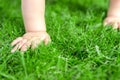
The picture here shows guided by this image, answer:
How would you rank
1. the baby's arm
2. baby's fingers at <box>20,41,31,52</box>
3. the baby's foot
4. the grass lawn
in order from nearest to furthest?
the grass lawn, baby's fingers at <box>20,41,31,52</box>, the baby's arm, the baby's foot

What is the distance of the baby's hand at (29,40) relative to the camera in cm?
171

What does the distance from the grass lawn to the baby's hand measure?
0.03 m

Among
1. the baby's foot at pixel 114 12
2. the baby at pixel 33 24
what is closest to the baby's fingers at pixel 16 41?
the baby at pixel 33 24

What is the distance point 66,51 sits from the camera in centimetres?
174

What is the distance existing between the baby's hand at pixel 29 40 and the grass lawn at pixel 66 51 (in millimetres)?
33

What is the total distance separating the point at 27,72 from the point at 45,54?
0.16 meters

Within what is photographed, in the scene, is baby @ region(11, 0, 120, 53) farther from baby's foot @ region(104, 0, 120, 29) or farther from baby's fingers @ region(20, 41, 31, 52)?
baby's foot @ region(104, 0, 120, 29)

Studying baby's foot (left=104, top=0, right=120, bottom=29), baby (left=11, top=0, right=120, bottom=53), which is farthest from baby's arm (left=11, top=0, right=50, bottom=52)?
baby's foot (left=104, top=0, right=120, bottom=29)

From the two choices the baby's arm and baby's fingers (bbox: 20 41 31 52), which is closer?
baby's fingers (bbox: 20 41 31 52)

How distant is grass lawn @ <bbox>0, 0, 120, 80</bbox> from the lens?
4.88ft

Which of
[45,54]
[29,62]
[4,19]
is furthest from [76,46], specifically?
[4,19]

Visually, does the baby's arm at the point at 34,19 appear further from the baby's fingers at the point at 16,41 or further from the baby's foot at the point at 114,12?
the baby's foot at the point at 114,12

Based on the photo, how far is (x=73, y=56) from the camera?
169 centimetres

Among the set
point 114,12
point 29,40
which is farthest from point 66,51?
point 114,12
